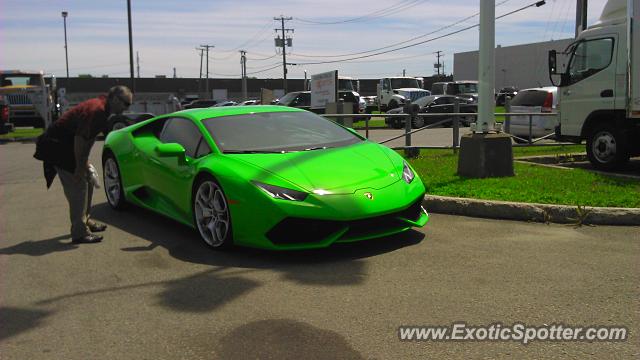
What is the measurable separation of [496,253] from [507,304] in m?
1.23

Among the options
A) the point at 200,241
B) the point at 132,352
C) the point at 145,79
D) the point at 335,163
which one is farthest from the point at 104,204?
the point at 145,79

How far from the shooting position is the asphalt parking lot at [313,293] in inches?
125

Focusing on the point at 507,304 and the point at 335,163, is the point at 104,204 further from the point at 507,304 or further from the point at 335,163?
the point at 507,304

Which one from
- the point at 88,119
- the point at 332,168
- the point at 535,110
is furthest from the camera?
the point at 535,110

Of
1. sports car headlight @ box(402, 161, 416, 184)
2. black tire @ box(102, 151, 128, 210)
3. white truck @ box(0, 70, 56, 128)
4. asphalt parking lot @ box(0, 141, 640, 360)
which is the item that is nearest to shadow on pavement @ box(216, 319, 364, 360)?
asphalt parking lot @ box(0, 141, 640, 360)

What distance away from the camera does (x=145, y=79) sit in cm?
7219

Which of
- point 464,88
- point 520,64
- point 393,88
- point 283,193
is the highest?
point 520,64

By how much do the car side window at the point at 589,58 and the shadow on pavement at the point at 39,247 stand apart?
26.9 ft

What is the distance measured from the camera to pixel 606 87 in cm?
926

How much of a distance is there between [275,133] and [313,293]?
2286 millimetres

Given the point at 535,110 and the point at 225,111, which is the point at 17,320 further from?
the point at 535,110

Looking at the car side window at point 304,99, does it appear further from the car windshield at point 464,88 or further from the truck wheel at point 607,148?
the truck wheel at point 607,148

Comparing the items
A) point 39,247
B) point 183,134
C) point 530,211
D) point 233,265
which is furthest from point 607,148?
point 39,247

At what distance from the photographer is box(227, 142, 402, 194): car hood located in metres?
4.82
